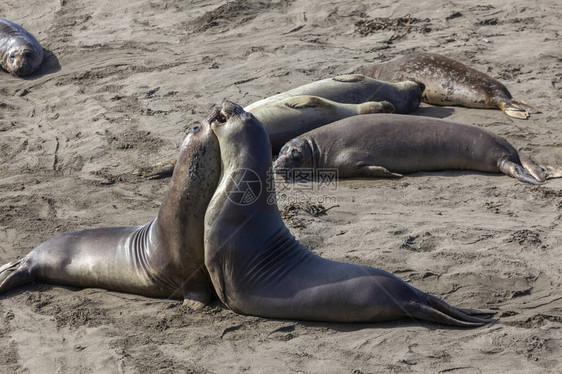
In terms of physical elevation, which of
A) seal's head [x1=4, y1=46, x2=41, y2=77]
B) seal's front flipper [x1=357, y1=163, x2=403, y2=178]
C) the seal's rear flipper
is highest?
seal's head [x1=4, y1=46, x2=41, y2=77]

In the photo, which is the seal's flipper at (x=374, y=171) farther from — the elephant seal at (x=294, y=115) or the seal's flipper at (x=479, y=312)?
the seal's flipper at (x=479, y=312)

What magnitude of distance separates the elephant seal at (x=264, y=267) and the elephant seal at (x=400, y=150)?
Answer: 2.86 metres

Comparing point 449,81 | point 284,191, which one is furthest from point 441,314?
point 449,81

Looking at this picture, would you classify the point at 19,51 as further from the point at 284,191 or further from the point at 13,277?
the point at 13,277

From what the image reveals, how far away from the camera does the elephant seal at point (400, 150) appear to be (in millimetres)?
7121

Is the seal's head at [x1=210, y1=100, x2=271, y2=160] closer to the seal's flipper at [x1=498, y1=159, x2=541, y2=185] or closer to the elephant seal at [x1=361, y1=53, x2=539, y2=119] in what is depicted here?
the seal's flipper at [x1=498, y1=159, x2=541, y2=185]

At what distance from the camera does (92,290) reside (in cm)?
504

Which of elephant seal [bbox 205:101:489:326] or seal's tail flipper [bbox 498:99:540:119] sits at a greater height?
elephant seal [bbox 205:101:489:326]

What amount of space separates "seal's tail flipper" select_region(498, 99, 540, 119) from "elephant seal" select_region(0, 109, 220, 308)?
4919 millimetres

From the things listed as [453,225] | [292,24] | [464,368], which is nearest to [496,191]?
[453,225]

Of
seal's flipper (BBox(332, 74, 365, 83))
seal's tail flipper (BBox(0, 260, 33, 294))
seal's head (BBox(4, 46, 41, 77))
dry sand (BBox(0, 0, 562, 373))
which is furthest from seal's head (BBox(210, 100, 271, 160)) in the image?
seal's head (BBox(4, 46, 41, 77))

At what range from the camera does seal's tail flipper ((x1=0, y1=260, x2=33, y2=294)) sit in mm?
5094

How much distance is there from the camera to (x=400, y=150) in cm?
727

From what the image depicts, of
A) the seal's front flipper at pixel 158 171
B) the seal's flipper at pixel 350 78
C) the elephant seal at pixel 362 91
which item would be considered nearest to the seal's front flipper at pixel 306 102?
the elephant seal at pixel 362 91
